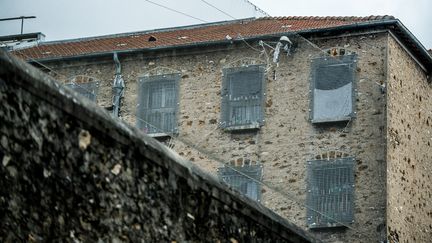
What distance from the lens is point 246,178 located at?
2597 centimetres

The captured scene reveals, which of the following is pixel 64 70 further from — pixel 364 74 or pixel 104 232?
pixel 104 232

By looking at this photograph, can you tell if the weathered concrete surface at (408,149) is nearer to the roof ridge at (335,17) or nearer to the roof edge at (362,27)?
the roof edge at (362,27)

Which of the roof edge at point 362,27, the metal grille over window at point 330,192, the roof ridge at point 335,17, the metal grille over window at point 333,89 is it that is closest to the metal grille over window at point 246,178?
the metal grille over window at point 330,192

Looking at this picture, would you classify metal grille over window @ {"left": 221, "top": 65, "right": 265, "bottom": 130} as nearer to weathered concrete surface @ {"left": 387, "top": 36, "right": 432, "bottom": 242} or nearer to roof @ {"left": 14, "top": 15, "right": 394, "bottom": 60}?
roof @ {"left": 14, "top": 15, "right": 394, "bottom": 60}

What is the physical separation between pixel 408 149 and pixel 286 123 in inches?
112

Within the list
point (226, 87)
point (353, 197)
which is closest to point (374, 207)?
point (353, 197)

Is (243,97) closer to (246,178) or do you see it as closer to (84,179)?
(246,178)

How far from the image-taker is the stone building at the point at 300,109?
25.1 meters

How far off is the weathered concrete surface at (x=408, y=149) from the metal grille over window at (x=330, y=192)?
0.84 m

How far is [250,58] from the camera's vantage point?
88.6 ft

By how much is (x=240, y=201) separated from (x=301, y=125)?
54.5ft

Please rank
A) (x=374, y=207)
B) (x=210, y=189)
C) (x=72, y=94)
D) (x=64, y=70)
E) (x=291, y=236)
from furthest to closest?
(x=64, y=70), (x=374, y=207), (x=291, y=236), (x=210, y=189), (x=72, y=94)

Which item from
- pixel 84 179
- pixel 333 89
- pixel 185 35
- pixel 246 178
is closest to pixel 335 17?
pixel 333 89

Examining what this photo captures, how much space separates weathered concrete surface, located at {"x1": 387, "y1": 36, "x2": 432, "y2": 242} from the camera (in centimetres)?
2539
